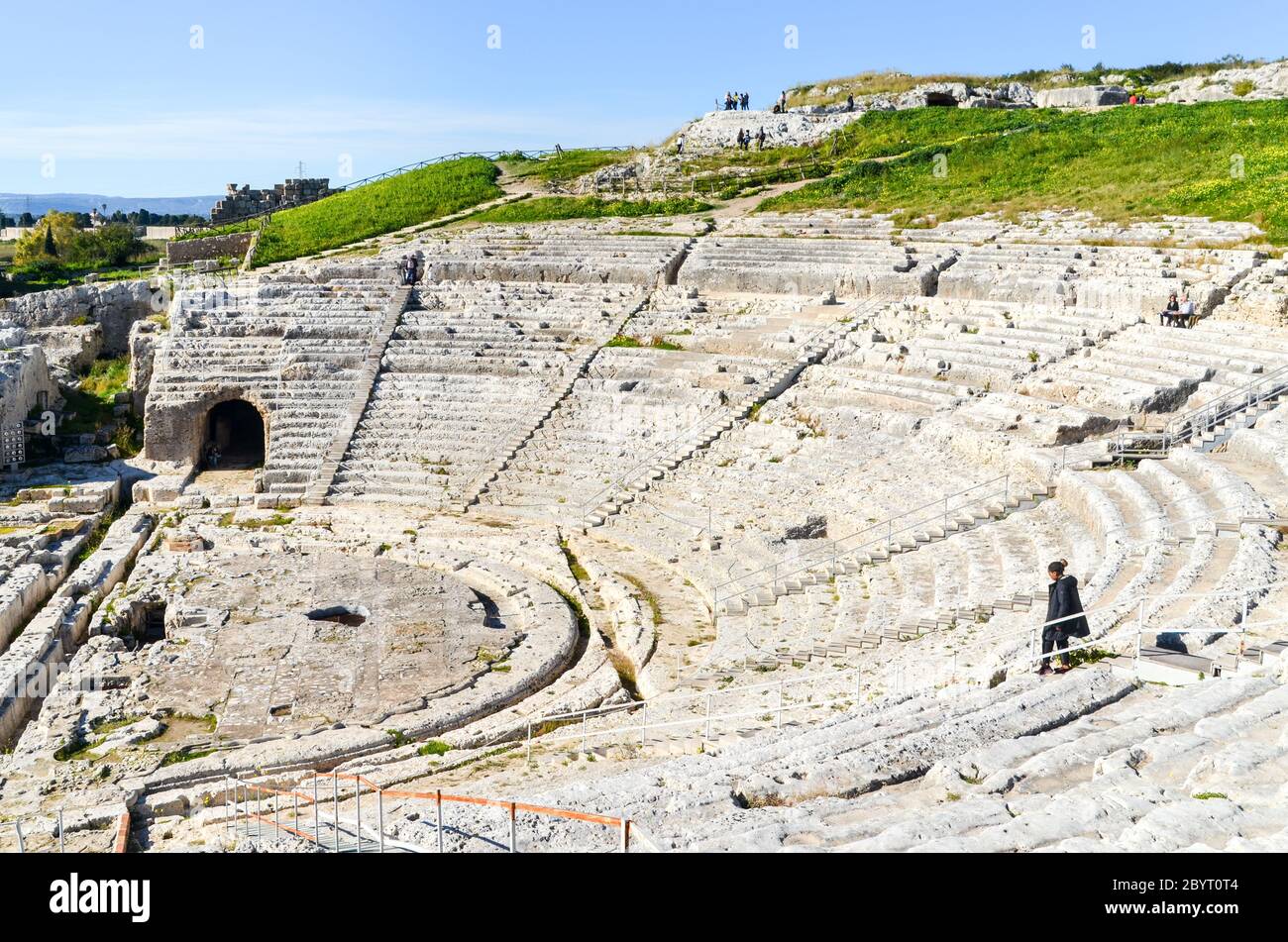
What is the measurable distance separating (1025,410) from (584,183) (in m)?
23.6

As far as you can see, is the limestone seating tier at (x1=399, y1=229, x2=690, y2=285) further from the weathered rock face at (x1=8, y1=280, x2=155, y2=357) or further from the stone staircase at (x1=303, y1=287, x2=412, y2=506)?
the weathered rock face at (x1=8, y1=280, x2=155, y2=357)

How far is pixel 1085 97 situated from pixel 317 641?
37.6m

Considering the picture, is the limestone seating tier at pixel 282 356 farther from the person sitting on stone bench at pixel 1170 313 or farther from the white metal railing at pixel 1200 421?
the person sitting on stone bench at pixel 1170 313

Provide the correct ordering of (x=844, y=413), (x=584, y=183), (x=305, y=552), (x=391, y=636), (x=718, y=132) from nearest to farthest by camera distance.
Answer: (x=391, y=636), (x=305, y=552), (x=844, y=413), (x=584, y=183), (x=718, y=132)

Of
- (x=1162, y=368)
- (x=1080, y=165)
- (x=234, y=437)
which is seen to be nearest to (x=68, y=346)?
(x=234, y=437)

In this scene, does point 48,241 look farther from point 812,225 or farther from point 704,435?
point 704,435

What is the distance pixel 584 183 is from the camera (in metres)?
39.7

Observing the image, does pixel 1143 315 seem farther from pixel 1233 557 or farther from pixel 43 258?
pixel 43 258

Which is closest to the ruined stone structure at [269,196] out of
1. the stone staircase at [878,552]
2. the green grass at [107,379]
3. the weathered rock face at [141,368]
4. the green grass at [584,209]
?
the green grass at [584,209]

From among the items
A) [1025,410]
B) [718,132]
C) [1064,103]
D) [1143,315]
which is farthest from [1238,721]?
[1064,103]

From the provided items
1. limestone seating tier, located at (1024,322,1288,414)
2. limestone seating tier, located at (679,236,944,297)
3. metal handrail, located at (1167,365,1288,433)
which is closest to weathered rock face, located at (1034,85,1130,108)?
limestone seating tier, located at (679,236,944,297)

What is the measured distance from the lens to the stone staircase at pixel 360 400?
74.1 feet

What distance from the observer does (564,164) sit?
1692 inches

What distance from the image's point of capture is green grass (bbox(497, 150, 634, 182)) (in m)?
41.3
